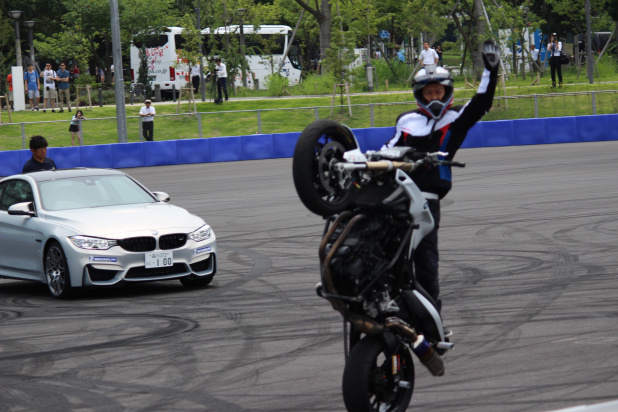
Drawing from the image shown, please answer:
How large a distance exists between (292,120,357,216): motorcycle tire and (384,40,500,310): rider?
0.40m

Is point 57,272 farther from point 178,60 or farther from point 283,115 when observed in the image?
point 178,60

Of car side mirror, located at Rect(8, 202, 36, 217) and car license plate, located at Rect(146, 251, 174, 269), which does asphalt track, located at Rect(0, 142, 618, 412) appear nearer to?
car license plate, located at Rect(146, 251, 174, 269)

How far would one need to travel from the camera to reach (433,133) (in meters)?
5.88

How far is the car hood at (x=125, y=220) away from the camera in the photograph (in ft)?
33.0

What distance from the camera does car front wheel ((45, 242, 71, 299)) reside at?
9969mm

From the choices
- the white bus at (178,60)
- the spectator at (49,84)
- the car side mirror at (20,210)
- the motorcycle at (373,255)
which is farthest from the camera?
the white bus at (178,60)

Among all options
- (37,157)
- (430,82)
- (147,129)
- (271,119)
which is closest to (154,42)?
(271,119)

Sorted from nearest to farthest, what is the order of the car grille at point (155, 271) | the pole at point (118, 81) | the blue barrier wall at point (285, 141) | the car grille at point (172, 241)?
the car grille at point (155, 271) → the car grille at point (172, 241) → the pole at point (118, 81) → the blue barrier wall at point (285, 141)

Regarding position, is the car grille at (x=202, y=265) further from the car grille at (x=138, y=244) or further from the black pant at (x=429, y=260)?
the black pant at (x=429, y=260)

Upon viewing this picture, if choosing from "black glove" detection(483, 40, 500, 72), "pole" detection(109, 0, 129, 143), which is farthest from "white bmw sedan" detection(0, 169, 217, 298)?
"pole" detection(109, 0, 129, 143)

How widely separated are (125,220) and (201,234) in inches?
31.7

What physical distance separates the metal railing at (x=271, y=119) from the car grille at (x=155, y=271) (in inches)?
810

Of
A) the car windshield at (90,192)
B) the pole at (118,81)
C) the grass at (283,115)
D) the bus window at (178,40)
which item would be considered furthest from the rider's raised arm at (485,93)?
the bus window at (178,40)

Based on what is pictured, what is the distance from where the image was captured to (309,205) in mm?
5340
